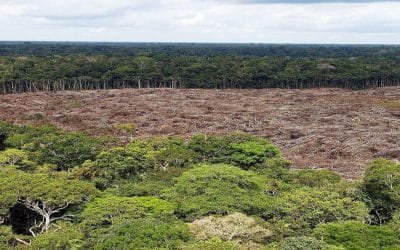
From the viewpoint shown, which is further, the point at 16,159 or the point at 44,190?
the point at 16,159

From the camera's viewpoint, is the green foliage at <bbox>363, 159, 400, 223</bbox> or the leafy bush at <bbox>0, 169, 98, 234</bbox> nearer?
the leafy bush at <bbox>0, 169, 98, 234</bbox>

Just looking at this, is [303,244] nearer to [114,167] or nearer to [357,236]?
[357,236]

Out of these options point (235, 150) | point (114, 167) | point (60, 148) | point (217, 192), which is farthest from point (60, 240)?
point (235, 150)

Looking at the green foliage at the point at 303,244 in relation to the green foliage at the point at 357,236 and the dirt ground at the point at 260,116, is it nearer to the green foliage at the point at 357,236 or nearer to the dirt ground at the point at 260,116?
the green foliage at the point at 357,236

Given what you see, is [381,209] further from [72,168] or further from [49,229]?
[72,168]

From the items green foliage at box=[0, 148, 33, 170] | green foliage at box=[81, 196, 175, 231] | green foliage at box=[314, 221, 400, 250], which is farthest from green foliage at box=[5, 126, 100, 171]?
green foliage at box=[314, 221, 400, 250]

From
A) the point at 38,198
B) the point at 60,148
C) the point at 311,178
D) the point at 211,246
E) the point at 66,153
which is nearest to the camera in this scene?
the point at 211,246

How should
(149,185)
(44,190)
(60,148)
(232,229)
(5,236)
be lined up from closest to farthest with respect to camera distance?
(232,229)
(5,236)
(44,190)
(149,185)
(60,148)

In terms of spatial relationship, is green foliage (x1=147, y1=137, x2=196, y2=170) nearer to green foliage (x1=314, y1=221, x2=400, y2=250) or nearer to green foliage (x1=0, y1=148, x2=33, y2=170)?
green foliage (x1=0, y1=148, x2=33, y2=170)
